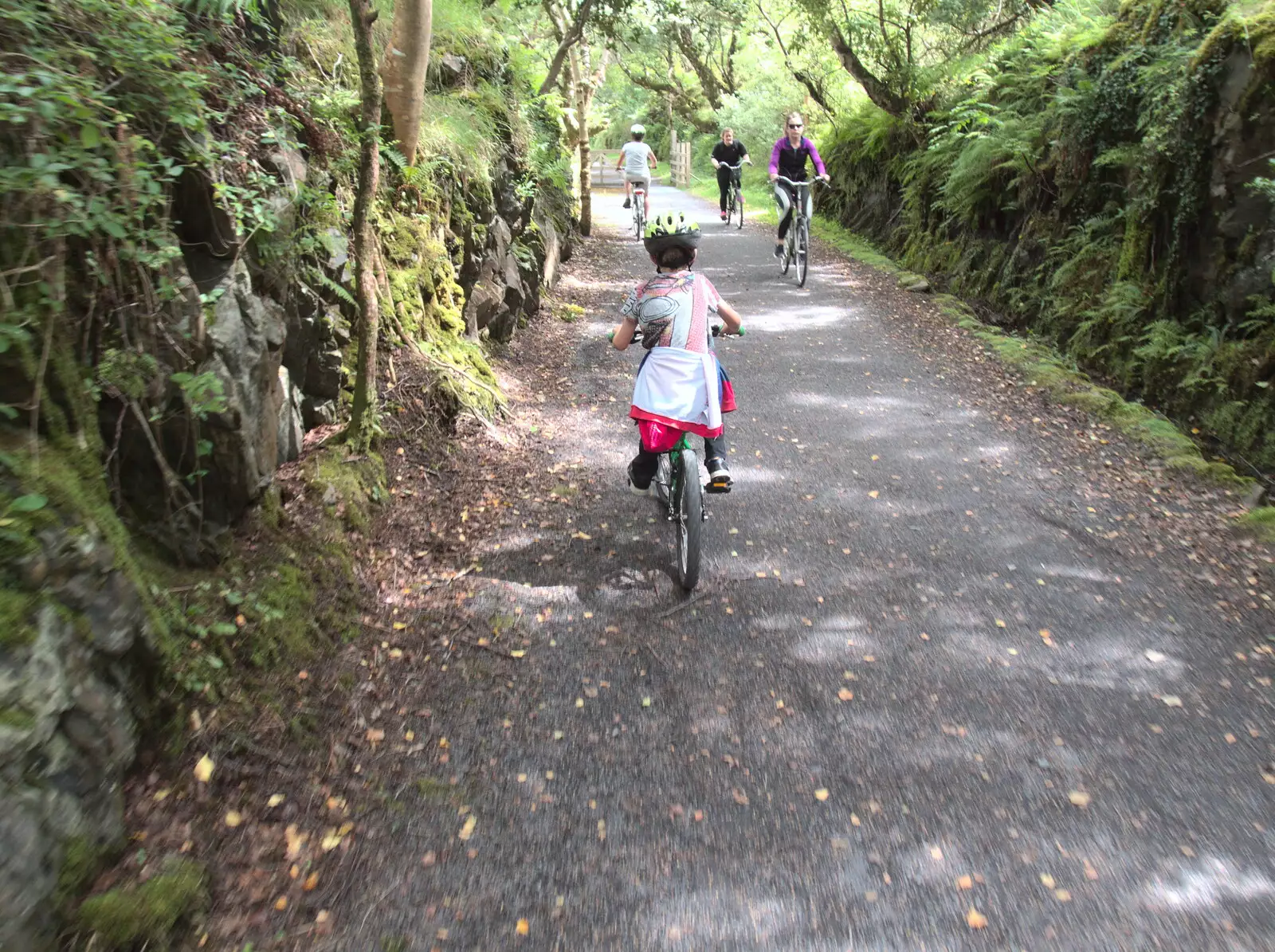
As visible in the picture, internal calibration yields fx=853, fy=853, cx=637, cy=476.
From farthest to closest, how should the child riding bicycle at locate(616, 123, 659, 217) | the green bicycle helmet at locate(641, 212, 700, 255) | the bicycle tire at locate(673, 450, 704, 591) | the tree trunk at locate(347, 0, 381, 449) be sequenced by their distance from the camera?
the child riding bicycle at locate(616, 123, 659, 217) < the tree trunk at locate(347, 0, 381, 449) < the green bicycle helmet at locate(641, 212, 700, 255) < the bicycle tire at locate(673, 450, 704, 591)

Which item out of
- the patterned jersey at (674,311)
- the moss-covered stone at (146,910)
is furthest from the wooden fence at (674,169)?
the moss-covered stone at (146,910)

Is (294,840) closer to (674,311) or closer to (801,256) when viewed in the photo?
(674,311)

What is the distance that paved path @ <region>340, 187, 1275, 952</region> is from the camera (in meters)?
2.78

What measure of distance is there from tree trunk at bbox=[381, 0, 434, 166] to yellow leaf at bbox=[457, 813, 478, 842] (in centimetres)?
519

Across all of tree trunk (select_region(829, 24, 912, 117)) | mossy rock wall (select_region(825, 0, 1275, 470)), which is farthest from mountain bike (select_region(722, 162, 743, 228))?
mossy rock wall (select_region(825, 0, 1275, 470))

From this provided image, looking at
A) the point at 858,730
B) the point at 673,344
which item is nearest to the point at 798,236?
the point at 673,344

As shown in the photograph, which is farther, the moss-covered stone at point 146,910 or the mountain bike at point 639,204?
the mountain bike at point 639,204

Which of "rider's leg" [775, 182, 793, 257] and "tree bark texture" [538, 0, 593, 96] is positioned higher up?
"tree bark texture" [538, 0, 593, 96]

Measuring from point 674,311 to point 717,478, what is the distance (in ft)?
3.14

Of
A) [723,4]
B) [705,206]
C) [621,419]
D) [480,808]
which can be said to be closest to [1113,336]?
Answer: [621,419]

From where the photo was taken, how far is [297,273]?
194 inches

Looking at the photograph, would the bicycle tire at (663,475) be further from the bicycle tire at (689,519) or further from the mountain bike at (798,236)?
the mountain bike at (798,236)

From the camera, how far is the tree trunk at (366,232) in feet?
15.7

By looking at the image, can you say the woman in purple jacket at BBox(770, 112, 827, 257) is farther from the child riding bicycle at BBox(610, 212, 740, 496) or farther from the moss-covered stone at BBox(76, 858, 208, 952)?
A: the moss-covered stone at BBox(76, 858, 208, 952)
